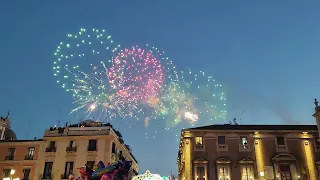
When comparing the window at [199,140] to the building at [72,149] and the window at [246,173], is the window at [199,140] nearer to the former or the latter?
the window at [246,173]

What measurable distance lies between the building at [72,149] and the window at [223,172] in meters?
14.8

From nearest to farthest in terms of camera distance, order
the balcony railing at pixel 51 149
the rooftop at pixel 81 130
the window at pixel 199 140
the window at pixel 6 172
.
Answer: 1. the window at pixel 199 140
2. the window at pixel 6 172
3. the balcony railing at pixel 51 149
4. the rooftop at pixel 81 130

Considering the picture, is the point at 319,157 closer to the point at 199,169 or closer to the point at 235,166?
the point at 235,166

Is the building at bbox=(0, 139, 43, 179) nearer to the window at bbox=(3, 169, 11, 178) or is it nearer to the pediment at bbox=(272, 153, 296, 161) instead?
the window at bbox=(3, 169, 11, 178)

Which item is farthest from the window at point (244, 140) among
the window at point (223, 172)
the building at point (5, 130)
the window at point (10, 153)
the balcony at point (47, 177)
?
the building at point (5, 130)

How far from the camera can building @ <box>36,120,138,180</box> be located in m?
45.2

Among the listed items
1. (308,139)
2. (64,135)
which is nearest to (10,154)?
(64,135)

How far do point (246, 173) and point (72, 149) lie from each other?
22.6 metres

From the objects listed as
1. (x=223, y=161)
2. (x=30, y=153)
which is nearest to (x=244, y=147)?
(x=223, y=161)

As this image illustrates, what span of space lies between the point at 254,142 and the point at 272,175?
13.7ft

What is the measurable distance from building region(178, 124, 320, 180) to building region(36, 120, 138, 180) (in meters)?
11.4

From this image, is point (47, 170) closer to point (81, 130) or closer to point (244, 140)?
point (81, 130)

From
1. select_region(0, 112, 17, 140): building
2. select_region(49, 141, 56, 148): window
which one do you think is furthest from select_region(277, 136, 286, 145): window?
select_region(0, 112, 17, 140): building

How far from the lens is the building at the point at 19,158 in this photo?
4556cm
